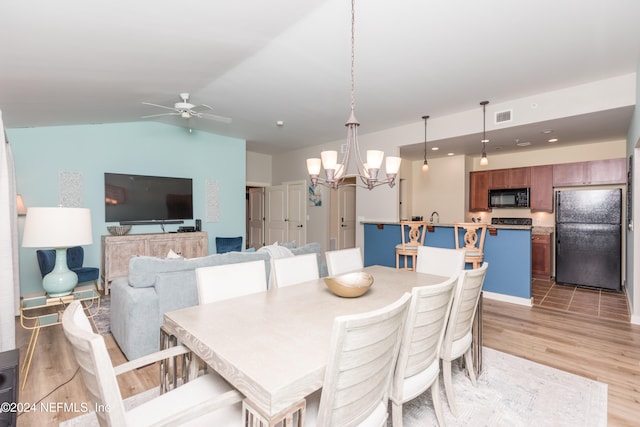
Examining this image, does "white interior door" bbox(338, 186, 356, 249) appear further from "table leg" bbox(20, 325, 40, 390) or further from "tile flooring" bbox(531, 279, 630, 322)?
"table leg" bbox(20, 325, 40, 390)

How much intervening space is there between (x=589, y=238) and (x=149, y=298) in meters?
6.11

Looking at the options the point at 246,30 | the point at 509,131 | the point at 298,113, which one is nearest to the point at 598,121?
the point at 509,131

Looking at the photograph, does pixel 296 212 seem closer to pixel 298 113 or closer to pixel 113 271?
pixel 298 113

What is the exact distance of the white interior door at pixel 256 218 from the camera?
822cm

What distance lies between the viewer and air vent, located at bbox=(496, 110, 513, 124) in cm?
417

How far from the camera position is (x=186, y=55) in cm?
272

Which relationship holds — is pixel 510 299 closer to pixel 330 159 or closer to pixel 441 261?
pixel 441 261

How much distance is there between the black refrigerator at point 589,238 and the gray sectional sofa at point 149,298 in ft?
18.4

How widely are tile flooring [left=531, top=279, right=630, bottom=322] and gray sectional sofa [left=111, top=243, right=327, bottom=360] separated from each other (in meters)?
4.31

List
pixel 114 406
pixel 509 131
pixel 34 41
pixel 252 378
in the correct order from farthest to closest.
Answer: pixel 509 131, pixel 34 41, pixel 252 378, pixel 114 406

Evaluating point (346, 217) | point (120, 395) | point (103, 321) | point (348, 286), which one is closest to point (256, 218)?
point (346, 217)

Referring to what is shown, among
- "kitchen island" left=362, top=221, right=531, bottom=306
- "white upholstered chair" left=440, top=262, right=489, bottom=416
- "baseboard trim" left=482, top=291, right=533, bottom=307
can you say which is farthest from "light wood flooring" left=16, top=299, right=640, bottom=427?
"white upholstered chair" left=440, top=262, right=489, bottom=416

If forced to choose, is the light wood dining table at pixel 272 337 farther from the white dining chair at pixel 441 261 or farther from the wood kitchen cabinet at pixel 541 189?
the wood kitchen cabinet at pixel 541 189

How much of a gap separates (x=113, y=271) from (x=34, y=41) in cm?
350
